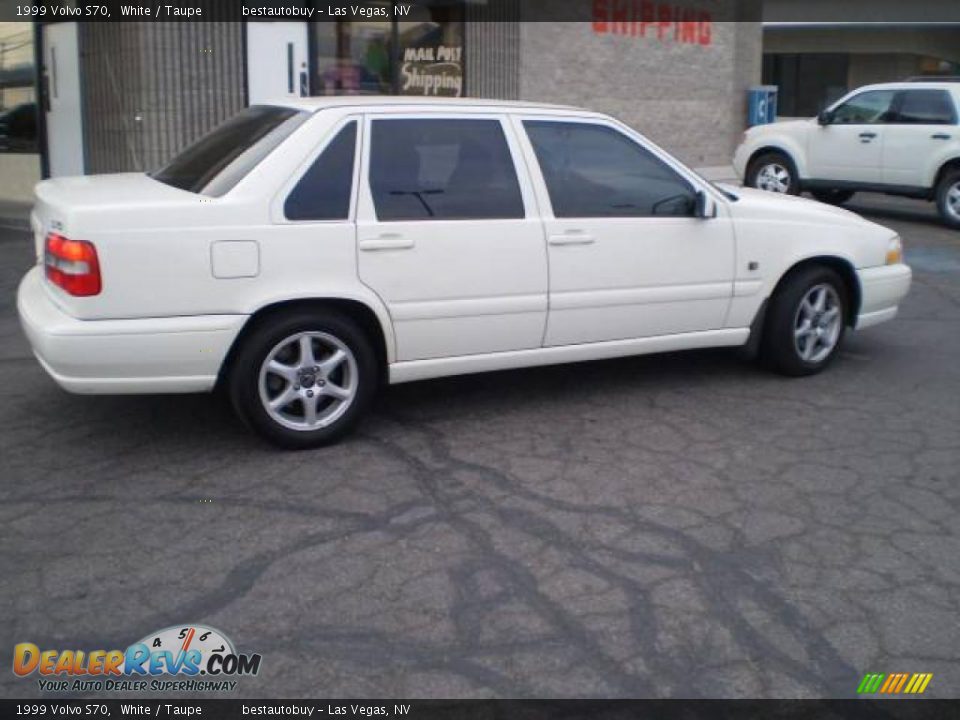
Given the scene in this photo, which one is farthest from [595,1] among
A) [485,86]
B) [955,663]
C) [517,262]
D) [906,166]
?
[955,663]

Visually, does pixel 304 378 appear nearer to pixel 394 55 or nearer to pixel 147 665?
pixel 147 665

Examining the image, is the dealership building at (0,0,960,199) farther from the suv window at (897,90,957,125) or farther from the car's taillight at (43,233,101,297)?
the car's taillight at (43,233,101,297)

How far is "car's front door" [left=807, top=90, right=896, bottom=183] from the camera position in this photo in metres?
13.4

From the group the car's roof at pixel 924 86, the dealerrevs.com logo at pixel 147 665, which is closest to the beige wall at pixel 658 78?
the car's roof at pixel 924 86

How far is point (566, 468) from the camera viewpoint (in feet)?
16.9

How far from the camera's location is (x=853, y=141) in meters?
13.6

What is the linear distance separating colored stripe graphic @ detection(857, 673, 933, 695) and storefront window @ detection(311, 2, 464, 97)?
10.1m

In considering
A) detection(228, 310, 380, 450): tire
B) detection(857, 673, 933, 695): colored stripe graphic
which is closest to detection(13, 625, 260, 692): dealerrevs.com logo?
detection(228, 310, 380, 450): tire

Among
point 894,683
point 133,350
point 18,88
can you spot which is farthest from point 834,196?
point 894,683

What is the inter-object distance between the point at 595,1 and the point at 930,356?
31.2ft
